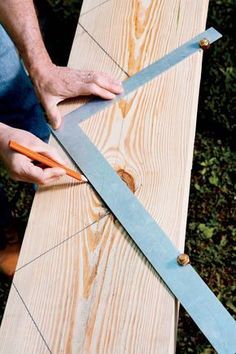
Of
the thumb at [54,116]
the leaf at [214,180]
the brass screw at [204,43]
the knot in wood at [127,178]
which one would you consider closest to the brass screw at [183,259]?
the knot in wood at [127,178]

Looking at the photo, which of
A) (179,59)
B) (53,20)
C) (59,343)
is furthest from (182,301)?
(53,20)

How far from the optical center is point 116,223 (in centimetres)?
185

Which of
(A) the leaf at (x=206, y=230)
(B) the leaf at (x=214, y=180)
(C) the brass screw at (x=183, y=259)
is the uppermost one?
(C) the brass screw at (x=183, y=259)

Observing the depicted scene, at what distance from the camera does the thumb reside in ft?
6.88

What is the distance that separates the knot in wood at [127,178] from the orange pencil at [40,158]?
0.39 ft

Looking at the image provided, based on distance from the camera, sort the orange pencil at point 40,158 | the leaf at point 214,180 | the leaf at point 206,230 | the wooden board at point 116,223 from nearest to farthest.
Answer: the wooden board at point 116,223 → the orange pencil at point 40,158 → the leaf at point 206,230 → the leaf at point 214,180

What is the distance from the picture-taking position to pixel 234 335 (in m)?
1.63

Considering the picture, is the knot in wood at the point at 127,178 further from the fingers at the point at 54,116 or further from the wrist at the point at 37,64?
the wrist at the point at 37,64

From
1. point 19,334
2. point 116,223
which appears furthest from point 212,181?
point 19,334

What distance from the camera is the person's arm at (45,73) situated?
2111mm

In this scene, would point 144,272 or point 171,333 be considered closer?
point 171,333

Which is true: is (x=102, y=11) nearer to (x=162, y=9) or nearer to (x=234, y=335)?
(x=162, y=9)

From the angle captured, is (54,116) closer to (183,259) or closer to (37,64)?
(37,64)

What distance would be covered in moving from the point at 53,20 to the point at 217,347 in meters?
3.14
